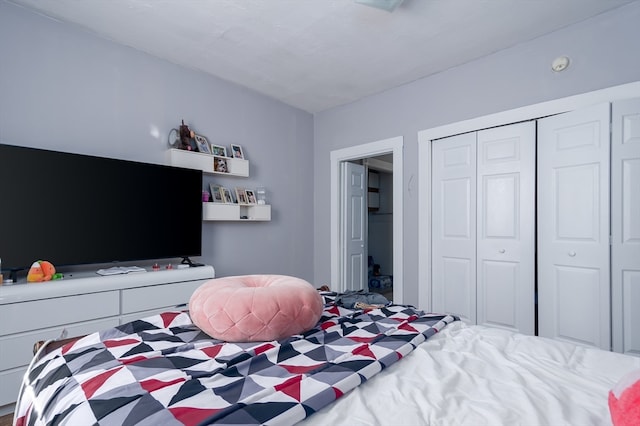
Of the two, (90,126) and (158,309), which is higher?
(90,126)

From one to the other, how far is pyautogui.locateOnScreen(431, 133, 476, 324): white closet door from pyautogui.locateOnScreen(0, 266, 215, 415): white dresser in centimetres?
239

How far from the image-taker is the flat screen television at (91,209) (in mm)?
2158

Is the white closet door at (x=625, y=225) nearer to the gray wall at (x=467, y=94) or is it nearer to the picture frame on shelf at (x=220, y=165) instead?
the gray wall at (x=467, y=94)

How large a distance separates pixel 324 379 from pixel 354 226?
3.44 m

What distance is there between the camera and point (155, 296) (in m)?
2.58

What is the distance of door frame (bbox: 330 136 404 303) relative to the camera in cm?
353

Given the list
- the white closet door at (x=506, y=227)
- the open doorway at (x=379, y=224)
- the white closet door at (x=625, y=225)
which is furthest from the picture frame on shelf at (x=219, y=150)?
the open doorway at (x=379, y=224)

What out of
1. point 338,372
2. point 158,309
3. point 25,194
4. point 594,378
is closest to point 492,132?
point 594,378

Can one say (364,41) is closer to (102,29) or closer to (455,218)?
(455,218)

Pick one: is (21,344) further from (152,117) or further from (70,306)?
(152,117)

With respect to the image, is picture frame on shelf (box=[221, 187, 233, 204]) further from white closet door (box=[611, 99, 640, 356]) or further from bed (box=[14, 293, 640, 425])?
white closet door (box=[611, 99, 640, 356])

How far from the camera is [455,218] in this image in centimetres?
314

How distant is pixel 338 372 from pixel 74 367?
841 millimetres

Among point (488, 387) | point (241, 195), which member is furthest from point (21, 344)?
point (488, 387)
